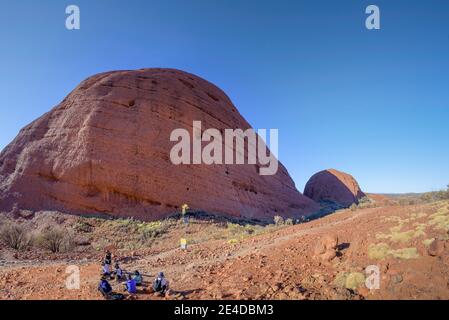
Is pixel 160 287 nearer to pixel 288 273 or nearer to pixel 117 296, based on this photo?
pixel 117 296

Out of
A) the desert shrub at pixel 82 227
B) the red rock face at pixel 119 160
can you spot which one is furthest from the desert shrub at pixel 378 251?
the red rock face at pixel 119 160

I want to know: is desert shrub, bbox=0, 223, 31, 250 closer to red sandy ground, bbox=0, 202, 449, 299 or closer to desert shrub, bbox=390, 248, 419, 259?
red sandy ground, bbox=0, 202, 449, 299

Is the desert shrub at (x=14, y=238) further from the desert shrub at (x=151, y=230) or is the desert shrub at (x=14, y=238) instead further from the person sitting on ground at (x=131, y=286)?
the person sitting on ground at (x=131, y=286)

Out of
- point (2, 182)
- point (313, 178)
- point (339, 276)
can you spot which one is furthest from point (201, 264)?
point (313, 178)

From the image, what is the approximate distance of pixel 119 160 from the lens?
18828 millimetres

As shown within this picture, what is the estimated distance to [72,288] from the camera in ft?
20.1

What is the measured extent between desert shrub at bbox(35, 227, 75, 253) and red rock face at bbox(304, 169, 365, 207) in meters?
35.3

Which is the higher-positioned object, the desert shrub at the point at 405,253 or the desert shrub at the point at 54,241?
the desert shrub at the point at 405,253

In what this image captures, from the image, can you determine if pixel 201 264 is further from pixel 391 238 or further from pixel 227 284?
pixel 391 238

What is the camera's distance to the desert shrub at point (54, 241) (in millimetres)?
11688

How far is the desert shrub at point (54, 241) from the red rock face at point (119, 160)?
492 centimetres

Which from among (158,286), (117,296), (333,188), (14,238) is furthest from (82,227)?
(333,188)

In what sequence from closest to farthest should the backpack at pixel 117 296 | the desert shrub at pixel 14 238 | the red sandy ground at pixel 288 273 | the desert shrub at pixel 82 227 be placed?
1. the red sandy ground at pixel 288 273
2. the backpack at pixel 117 296
3. the desert shrub at pixel 14 238
4. the desert shrub at pixel 82 227

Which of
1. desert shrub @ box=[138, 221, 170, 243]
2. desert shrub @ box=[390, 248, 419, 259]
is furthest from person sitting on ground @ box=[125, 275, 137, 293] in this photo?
desert shrub @ box=[138, 221, 170, 243]
